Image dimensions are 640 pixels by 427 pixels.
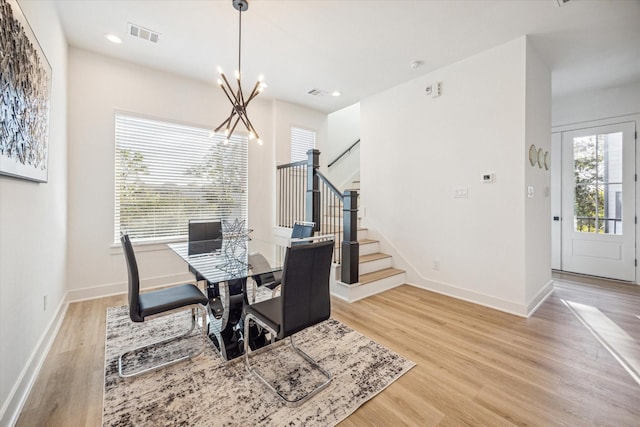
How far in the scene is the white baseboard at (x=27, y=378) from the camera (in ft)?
4.72

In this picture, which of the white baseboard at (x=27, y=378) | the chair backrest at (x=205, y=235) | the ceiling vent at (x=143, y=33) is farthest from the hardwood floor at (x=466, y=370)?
the ceiling vent at (x=143, y=33)

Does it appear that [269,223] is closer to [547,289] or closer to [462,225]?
[462,225]

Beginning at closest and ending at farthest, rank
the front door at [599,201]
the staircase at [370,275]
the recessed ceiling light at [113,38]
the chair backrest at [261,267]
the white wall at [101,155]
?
the chair backrest at [261,267], the recessed ceiling light at [113,38], the white wall at [101,155], the staircase at [370,275], the front door at [599,201]

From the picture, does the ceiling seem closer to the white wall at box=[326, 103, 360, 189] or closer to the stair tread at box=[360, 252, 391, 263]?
the white wall at box=[326, 103, 360, 189]

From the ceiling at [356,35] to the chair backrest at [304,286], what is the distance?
228 centimetres

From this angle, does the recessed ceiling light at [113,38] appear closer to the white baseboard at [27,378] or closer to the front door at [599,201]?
the white baseboard at [27,378]

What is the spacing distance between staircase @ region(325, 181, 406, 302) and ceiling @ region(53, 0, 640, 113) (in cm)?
210

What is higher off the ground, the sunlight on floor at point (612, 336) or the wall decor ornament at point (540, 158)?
the wall decor ornament at point (540, 158)

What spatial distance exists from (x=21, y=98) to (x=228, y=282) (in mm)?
1693

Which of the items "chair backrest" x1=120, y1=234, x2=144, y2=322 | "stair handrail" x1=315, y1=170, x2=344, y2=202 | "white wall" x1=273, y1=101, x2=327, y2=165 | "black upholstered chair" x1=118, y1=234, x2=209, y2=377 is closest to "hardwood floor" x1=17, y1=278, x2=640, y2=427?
"black upholstered chair" x1=118, y1=234, x2=209, y2=377

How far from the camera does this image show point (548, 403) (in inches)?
64.6

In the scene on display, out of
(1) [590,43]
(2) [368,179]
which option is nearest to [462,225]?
(2) [368,179]

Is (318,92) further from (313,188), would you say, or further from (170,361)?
(170,361)

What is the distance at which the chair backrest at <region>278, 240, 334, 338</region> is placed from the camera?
1.60 m
